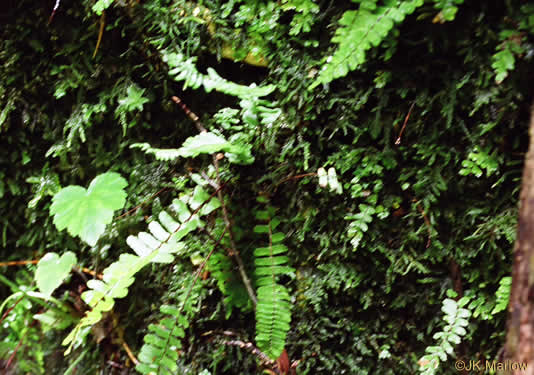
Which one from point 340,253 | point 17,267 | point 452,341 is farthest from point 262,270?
point 17,267

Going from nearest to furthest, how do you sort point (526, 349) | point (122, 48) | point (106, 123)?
point (526, 349)
point (122, 48)
point (106, 123)

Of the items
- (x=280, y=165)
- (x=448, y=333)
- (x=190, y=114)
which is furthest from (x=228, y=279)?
(x=448, y=333)

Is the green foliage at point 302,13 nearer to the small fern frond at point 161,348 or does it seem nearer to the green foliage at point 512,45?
the green foliage at point 512,45

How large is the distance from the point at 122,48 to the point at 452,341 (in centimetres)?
218

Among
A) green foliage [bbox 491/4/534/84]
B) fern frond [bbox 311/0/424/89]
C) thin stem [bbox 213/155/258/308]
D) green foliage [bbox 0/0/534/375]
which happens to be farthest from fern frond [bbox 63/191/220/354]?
green foliage [bbox 491/4/534/84]

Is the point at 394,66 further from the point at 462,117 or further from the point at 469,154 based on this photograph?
the point at 469,154

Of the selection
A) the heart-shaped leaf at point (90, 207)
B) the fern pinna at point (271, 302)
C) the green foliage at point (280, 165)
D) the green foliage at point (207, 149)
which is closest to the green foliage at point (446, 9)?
the green foliage at point (280, 165)

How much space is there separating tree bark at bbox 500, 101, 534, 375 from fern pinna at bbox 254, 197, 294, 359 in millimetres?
860

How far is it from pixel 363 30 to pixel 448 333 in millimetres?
1260

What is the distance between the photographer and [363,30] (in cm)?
138

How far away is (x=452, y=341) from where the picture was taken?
1585 mm

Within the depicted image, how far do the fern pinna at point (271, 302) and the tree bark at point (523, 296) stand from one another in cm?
86

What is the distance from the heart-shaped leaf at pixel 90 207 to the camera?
178 centimetres

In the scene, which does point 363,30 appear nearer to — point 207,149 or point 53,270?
point 207,149
